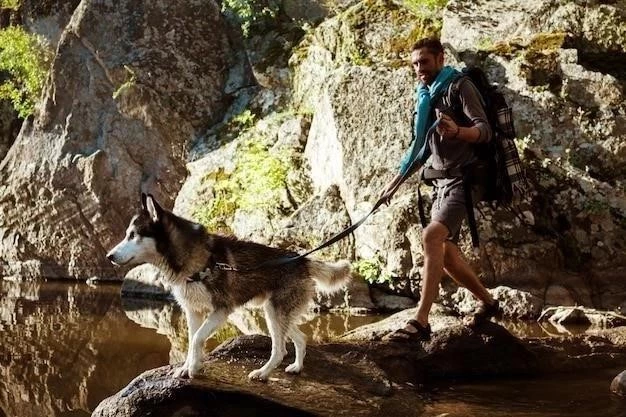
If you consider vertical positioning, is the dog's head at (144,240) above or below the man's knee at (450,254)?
above

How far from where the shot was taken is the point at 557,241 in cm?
993

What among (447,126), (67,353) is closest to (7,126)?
(67,353)

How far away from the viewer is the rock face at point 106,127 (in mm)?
14977

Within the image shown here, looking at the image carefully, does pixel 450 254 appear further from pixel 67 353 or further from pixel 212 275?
pixel 67 353

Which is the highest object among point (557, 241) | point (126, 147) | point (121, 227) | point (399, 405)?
point (126, 147)

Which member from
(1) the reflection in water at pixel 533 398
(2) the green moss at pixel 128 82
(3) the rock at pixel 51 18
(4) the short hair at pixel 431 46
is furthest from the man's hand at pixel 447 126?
(3) the rock at pixel 51 18

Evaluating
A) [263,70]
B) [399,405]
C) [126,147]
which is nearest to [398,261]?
[399,405]

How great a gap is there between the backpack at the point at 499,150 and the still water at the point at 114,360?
59.8 inches

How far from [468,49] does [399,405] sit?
852cm

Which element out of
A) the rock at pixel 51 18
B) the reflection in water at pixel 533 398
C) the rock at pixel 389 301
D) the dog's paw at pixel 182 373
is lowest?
the reflection in water at pixel 533 398

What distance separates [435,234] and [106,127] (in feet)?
39.3

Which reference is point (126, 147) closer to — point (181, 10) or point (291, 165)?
point (181, 10)

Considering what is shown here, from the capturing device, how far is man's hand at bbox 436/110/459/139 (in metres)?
4.91

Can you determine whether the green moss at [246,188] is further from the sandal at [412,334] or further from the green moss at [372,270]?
the sandal at [412,334]
